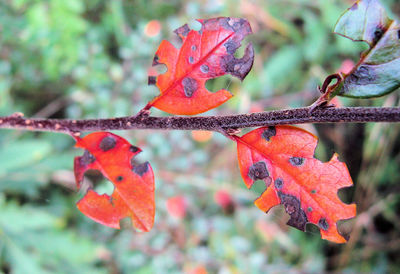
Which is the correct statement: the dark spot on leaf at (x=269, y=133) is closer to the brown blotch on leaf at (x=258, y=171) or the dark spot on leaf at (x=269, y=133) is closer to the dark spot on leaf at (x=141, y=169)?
the brown blotch on leaf at (x=258, y=171)

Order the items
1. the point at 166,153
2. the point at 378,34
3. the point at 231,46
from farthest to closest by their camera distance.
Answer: the point at 166,153 → the point at 231,46 → the point at 378,34

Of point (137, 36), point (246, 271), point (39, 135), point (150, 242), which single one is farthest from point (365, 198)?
point (39, 135)

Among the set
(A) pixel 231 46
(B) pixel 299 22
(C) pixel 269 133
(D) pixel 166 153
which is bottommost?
(D) pixel 166 153

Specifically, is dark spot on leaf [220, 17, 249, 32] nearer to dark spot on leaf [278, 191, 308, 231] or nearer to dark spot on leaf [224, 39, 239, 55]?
dark spot on leaf [224, 39, 239, 55]

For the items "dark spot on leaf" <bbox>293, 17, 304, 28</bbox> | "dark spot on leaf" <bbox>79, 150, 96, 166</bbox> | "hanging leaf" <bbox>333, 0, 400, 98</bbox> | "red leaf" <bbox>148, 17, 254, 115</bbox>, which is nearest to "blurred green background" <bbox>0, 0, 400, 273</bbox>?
"dark spot on leaf" <bbox>293, 17, 304, 28</bbox>

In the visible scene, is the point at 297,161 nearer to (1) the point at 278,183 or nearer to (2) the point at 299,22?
(1) the point at 278,183

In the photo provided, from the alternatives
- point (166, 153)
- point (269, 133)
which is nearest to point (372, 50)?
point (269, 133)
